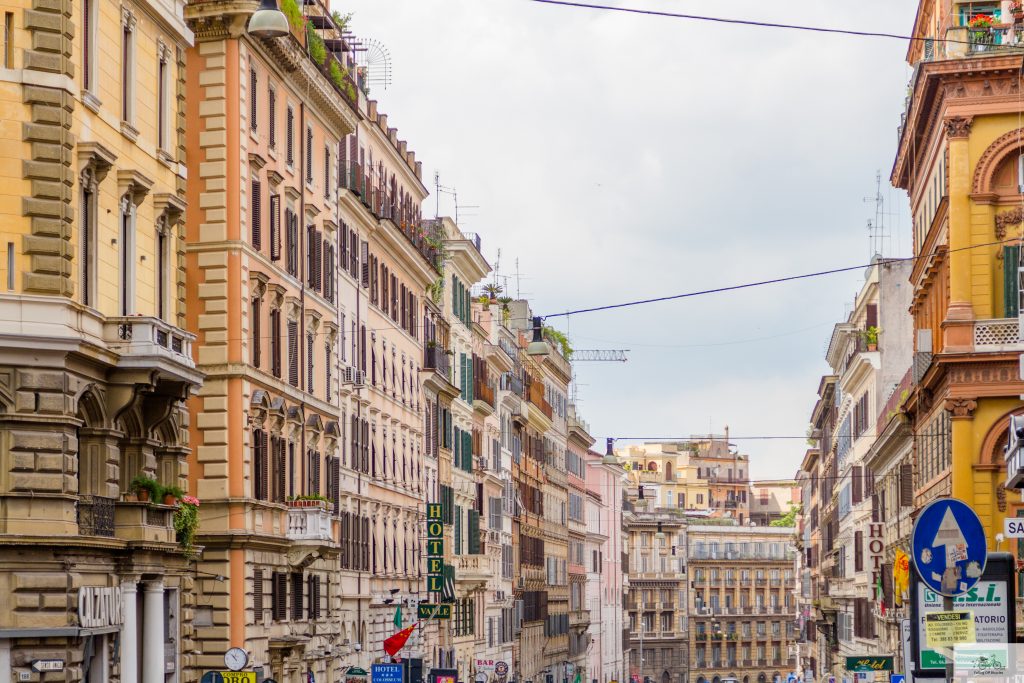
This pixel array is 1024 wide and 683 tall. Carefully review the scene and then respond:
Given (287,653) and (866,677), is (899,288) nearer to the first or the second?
(866,677)

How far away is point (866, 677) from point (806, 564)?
99.7 metres

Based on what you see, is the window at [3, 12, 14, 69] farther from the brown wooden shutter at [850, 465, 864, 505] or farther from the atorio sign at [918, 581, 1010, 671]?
the brown wooden shutter at [850, 465, 864, 505]

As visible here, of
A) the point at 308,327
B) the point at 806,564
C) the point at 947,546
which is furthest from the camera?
the point at 806,564

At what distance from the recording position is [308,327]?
176 feet

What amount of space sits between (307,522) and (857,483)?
52.6 meters

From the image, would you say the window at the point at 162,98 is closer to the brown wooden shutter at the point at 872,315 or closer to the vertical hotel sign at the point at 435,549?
the vertical hotel sign at the point at 435,549

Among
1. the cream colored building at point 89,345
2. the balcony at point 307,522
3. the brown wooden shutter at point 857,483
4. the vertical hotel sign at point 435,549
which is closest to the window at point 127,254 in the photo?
the cream colored building at point 89,345

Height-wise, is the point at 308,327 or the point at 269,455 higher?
the point at 308,327

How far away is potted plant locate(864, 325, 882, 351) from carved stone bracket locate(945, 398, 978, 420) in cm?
3251

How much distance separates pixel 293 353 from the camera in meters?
52.2

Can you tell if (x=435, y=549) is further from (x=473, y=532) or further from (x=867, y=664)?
(x=867, y=664)

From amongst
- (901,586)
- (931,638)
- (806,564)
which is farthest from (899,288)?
(806,564)

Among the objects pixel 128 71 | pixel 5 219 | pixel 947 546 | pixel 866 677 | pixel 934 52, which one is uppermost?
pixel 934 52

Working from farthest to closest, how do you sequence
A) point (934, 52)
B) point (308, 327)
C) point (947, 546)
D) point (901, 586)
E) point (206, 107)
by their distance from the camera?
point (901, 586)
point (934, 52)
point (308, 327)
point (206, 107)
point (947, 546)
